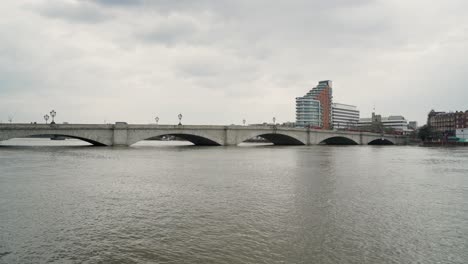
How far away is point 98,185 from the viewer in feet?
57.1

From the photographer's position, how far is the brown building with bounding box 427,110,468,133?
148125 mm

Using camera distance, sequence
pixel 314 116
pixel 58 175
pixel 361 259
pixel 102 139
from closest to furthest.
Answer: pixel 361 259 < pixel 58 175 < pixel 102 139 < pixel 314 116

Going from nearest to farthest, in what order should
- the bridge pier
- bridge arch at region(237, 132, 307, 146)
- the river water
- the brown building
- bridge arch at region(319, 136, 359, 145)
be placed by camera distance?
1. the river water
2. the bridge pier
3. bridge arch at region(237, 132, 307, 146)
4. bridge arch at region(319, 136, 359, 145)
5. the brown building

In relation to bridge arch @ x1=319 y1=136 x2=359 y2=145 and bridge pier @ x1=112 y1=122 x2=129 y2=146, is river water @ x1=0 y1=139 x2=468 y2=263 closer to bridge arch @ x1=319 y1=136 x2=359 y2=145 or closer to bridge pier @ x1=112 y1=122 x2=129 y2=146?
bridge pier @ x1=112 y1=122 x2=129 y2=146

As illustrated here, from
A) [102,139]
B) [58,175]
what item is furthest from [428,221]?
[102,139]

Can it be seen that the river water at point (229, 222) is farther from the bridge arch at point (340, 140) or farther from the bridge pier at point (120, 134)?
the bridge arch at point (340, 140)

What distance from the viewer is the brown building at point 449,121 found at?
5832 inches

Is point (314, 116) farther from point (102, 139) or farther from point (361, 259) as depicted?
point (361, 259)

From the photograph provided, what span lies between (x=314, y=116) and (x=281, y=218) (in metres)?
192

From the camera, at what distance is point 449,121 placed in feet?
514

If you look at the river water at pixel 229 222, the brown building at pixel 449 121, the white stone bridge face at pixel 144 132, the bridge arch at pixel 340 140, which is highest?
the brown building at pixel 449 121

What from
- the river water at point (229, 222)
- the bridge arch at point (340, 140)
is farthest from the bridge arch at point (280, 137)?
the river water at point (229, 222)

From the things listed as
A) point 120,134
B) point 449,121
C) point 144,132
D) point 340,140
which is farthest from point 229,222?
point 449,121

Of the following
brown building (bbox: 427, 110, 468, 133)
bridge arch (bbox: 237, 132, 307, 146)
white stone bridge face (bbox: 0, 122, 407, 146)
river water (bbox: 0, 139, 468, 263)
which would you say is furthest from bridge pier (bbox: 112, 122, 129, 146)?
brown building (bbox: 427, 110, 468, 133)
